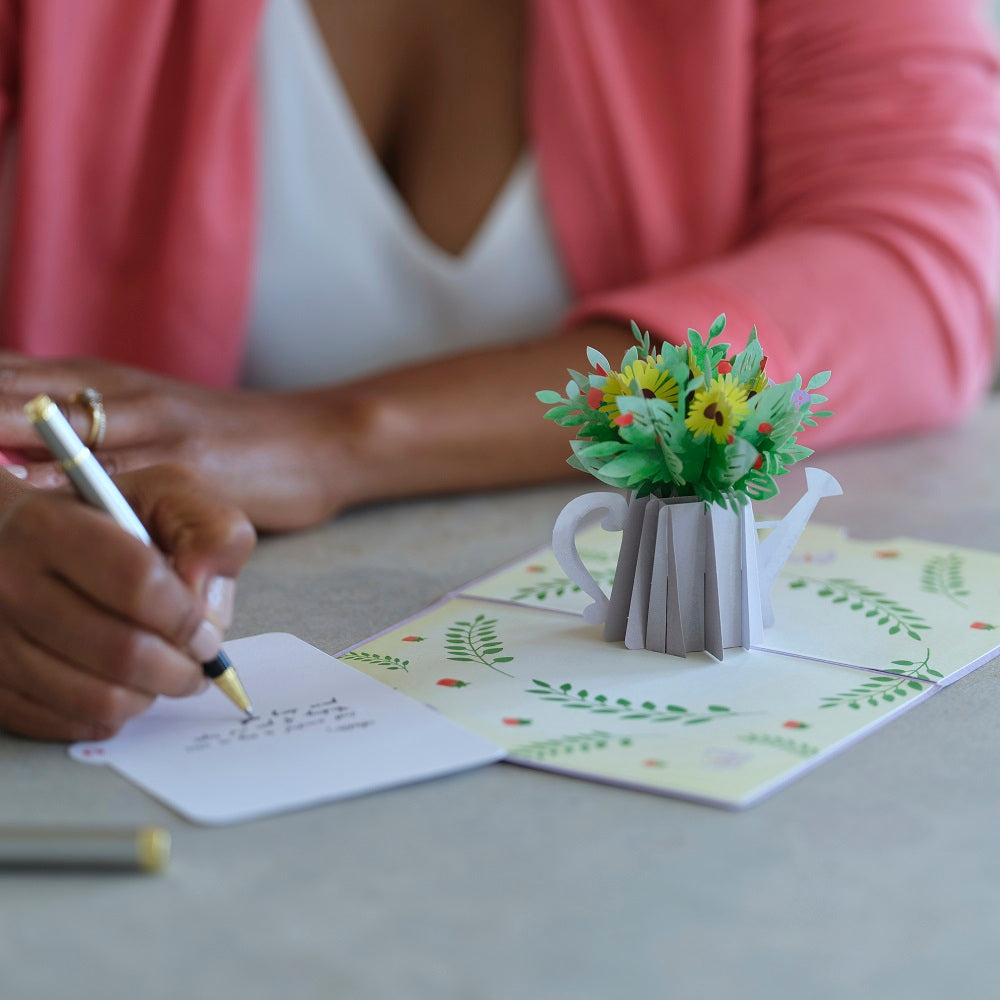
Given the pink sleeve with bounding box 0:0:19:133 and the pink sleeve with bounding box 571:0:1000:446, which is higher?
the pink sleeve with bounding box 0:0:19:133

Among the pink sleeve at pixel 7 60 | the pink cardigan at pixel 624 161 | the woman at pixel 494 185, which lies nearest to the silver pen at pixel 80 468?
the woman at pixel 494 185

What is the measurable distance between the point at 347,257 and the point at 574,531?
1.85ft

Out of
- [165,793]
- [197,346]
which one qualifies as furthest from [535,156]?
[165,793]

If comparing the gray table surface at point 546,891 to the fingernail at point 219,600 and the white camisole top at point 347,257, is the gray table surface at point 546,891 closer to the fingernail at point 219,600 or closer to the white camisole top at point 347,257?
the fingernail at point 219,600

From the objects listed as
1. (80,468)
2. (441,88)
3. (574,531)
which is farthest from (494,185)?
(80,468)

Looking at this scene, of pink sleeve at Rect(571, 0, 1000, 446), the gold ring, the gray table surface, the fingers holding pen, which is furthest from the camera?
pink sleeve at Rect(571, 0, 1000, 446)

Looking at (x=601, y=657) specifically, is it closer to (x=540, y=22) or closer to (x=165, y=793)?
(x=165, y=793)

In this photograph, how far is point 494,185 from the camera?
1.09 m

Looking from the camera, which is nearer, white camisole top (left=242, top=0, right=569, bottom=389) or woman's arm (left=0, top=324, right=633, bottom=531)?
woman's arm (left=0, top=324, right=633, bottom=531)

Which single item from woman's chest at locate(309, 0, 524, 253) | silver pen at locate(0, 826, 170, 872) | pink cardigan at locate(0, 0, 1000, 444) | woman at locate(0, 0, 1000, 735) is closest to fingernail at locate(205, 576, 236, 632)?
silver pen at locate(0, 826, 170, 872)

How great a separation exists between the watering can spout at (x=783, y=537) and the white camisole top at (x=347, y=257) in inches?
21.3

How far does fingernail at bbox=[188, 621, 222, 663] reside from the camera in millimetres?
469

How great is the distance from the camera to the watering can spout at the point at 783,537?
0.58 meters

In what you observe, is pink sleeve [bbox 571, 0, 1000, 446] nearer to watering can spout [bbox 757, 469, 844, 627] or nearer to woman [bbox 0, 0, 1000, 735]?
woman [bbox 0, 0, 1000, 735]
